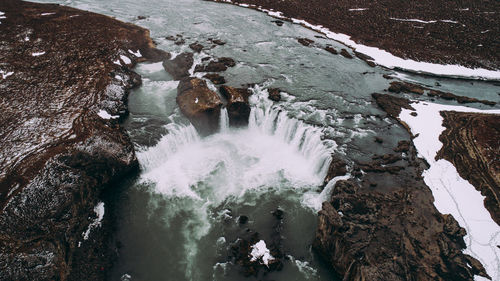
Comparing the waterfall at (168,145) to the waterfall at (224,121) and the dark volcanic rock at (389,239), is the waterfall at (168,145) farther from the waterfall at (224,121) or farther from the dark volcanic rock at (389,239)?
the dark volcanic rock at (389,239)

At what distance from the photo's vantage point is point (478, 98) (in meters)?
23.7

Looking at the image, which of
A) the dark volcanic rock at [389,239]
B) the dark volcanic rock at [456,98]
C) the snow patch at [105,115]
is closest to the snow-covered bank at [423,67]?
the dark volcanic rock at [456,98]

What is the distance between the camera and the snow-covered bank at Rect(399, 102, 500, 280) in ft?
39.6

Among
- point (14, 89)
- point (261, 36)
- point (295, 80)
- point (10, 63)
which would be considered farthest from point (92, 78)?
point (261, 36)

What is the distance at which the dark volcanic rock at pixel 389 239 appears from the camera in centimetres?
1111

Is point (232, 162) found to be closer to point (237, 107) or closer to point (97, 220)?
point (237, 107)

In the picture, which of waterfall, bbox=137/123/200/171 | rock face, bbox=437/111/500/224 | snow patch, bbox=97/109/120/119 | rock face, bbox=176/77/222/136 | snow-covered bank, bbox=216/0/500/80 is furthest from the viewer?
snow-covered bank, bbox=216/0/500/80

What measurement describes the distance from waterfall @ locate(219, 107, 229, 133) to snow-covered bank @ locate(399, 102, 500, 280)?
13.3 metres

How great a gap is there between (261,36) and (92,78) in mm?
20124

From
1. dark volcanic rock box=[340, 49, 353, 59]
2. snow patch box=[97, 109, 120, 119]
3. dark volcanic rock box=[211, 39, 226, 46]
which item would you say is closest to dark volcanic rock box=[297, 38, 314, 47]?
dark volcanic rock box=[340, 49, 353, 59]

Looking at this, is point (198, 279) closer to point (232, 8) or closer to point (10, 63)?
point (10, 63)

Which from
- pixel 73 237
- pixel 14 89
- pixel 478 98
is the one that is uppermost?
pixel 478 98

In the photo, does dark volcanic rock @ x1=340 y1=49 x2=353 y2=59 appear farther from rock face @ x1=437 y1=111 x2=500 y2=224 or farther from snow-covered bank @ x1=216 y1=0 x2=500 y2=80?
rock face @ x1=437 y1=111 x2=500 y2=224

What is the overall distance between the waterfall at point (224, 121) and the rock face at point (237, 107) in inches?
9.4
